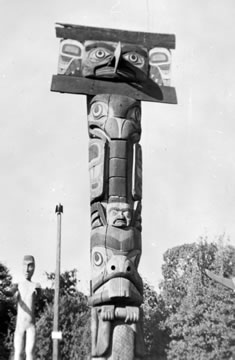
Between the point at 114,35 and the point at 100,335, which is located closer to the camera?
the point at 100,335

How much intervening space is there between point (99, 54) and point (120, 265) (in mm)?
5467

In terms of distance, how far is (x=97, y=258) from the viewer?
11.8 metres

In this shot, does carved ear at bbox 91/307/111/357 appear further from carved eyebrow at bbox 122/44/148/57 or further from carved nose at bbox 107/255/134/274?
carved eyebrow at bbox 122/44/148/57

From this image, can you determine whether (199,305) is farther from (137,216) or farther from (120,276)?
(120,276)

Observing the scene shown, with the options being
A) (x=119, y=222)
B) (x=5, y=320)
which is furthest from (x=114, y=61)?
(x=5, y=320)

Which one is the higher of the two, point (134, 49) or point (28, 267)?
point (134, 49)

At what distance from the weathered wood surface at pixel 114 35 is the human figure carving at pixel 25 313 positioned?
23.6 feet

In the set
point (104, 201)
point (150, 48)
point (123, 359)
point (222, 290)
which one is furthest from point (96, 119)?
point (222, 290)

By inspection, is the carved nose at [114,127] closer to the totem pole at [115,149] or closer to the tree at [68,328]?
the totem pole at [115,149]

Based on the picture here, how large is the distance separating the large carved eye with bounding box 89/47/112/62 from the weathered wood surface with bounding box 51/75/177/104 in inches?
22.6

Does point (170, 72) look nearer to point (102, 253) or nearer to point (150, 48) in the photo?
point (150, 48)

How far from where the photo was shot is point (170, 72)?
14.6 meters

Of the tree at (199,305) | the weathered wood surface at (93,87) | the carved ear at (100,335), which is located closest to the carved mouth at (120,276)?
the carved ear at (100,335)

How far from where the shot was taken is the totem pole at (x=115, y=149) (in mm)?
11266
